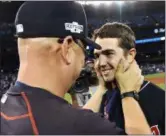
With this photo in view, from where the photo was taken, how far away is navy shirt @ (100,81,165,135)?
1376mm

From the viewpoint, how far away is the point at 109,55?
141cm

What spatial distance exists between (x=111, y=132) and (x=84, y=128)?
0.08 meters

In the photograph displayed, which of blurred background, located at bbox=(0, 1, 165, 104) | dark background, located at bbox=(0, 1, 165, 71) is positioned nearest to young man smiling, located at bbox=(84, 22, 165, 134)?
blurred background, located at bbox=(0, 1, 165, 104)

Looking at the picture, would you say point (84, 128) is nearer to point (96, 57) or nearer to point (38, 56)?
point (38, 56)

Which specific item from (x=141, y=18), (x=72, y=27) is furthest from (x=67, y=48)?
(x=141, y=18)

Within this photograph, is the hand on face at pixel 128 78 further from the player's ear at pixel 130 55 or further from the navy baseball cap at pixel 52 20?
the navy baseball cap at pixel 52 20

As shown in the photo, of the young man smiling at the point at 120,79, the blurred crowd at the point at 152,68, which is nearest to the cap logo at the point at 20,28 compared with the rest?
the young man smiling at the point at 120,79

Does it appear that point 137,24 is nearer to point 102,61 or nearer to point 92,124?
point 102,61

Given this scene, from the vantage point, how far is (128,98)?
1287 mm

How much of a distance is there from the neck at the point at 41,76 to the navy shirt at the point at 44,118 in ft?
0.06

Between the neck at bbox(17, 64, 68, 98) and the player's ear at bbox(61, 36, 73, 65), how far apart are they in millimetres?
37

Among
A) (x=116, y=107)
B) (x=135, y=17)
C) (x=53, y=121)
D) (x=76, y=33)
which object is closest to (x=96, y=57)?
(x=116, y=107)

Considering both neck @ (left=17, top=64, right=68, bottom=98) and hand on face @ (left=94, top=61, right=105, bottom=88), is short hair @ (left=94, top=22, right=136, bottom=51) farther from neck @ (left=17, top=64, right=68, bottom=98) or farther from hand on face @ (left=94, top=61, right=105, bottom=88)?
neck @ (left=17, top=64, right=68, bottom=98)

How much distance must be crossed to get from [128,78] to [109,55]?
0.14 meters
